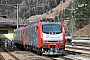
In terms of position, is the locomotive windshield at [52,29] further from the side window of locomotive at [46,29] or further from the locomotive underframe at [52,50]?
the locomotive underframe at [52,50]

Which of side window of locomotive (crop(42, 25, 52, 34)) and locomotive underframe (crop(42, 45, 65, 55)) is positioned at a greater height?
side window of locomotive (crop(42, 25, 52, 34))

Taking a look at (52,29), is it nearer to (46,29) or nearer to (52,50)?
(46,29)

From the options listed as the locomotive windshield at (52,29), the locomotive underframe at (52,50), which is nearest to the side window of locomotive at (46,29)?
the locomotive windshield at (52,29)

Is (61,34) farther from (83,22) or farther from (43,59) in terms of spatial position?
(83,22)

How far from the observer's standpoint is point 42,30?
24359mm

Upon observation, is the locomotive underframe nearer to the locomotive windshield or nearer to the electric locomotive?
the electric locomotive

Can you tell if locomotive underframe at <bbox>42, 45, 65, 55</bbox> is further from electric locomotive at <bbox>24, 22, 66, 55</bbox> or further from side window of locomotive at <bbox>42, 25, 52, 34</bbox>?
side window of locomotive at <bbox>42, 25, 52, 34</bbox>

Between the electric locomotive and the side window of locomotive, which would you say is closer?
the electric locomotive

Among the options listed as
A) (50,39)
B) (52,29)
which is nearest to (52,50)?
(50,39)

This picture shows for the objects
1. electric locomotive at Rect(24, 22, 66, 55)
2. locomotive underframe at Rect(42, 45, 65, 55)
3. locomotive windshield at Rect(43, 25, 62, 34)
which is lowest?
locomotive underframe at Rect(42, 45, 65, 55)

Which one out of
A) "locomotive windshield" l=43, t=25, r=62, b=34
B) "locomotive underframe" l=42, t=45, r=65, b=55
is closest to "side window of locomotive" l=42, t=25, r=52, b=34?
"locomotive windshield" l=43, t=25, r=62, b=34

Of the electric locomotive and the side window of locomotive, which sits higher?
the side window of locomotive

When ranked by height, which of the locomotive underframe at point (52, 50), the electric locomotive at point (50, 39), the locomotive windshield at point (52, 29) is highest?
the locomotive windshield at point (52, 29)

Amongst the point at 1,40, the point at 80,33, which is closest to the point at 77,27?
the point at 80,33
